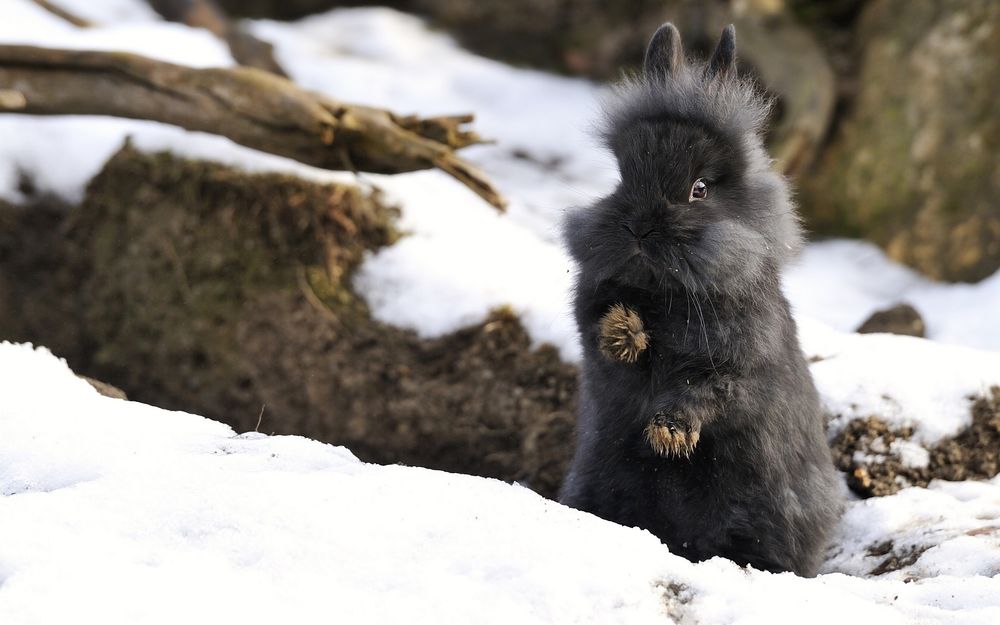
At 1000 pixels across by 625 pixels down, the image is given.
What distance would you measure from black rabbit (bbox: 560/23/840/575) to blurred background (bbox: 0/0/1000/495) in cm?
60

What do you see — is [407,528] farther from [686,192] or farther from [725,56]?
[725,56]

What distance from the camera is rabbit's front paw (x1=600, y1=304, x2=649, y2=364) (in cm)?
345

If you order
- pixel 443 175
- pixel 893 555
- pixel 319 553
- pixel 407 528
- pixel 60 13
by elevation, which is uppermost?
pixel 60 13

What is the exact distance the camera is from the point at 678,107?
11.9ft

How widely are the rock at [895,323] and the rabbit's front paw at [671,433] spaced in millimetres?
3453

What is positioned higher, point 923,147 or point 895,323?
point 923,147

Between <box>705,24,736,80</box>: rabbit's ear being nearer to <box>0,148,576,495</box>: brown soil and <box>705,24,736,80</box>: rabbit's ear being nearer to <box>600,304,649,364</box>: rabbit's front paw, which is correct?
<box>600,304,649,364</box>: rabbit's front paw

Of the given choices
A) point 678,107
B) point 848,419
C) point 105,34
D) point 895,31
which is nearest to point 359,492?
point 678,107

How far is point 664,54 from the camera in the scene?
3869mm

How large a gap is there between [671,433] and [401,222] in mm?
3277

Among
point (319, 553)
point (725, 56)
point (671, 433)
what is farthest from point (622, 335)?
point (319, 553)

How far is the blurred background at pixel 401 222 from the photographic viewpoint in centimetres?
559

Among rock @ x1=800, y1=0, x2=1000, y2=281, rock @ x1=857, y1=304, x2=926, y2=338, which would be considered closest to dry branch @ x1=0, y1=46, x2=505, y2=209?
rock @ x1=857, y1=304, x2=926, y2=338

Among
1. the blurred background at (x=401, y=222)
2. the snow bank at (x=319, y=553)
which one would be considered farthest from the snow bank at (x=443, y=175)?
the snow bank at (x=319, y=553)
